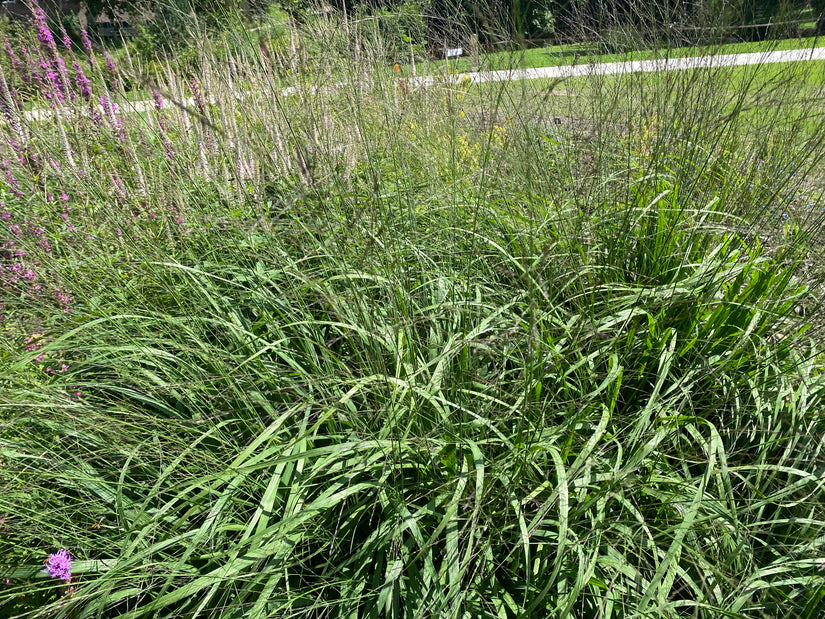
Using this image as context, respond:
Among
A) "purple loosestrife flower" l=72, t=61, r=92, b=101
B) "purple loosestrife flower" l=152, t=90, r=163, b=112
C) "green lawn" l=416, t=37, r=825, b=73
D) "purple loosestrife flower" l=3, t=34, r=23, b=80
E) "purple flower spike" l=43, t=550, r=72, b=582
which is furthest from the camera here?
"purple loosestrife flower" l=72, t=61, r=92, b=101

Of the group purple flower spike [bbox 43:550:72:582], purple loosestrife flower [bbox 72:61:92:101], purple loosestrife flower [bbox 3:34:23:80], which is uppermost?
purple loosestrife flower [bbox 3:34:23:80]

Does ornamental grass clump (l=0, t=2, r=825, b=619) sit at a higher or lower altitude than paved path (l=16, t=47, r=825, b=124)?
lower

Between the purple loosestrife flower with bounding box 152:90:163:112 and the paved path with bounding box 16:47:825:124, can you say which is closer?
the paved path with bounding box 16:47:825:124

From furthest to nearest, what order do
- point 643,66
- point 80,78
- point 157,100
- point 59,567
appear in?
1. point 80,78
2. point 157,100
3. point 643,66
4. point 59,567

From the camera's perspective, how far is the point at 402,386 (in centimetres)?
164

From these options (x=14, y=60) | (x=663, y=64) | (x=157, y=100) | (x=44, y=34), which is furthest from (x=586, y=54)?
(x=14, y=60)

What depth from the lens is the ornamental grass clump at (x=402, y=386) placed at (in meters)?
1.41

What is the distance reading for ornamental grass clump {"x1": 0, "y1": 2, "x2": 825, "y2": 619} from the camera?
4.61 feet

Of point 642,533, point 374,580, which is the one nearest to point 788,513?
point 642,533

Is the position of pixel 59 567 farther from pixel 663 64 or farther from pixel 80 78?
pixel 663 64

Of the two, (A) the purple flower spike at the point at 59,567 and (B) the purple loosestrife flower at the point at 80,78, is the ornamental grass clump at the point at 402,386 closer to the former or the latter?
(A) the purple flower spike at the point at 59,567

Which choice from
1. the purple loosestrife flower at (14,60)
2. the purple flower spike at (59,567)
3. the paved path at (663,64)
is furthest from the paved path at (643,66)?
the purple flower spike at (59,567)

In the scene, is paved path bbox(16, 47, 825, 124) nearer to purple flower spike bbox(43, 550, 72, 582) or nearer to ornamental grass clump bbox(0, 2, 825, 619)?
ornamental grass clump bbox(0, 2, 825, 619)

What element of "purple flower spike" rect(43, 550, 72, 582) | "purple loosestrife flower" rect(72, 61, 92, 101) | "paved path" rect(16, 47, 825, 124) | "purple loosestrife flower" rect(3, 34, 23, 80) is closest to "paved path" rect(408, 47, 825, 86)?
"paved path" rect(16, 47, 825, 124)
